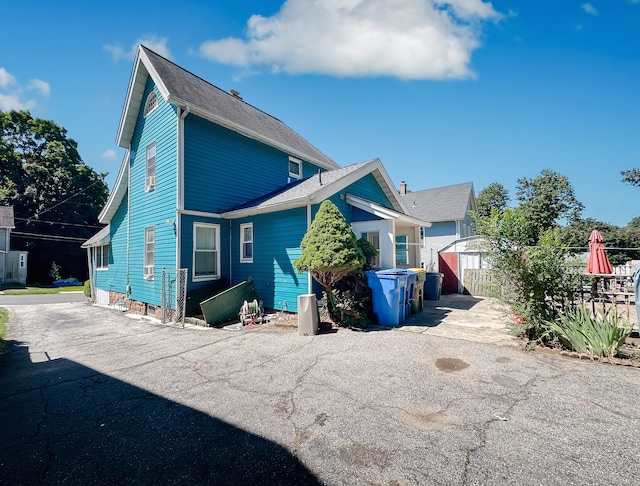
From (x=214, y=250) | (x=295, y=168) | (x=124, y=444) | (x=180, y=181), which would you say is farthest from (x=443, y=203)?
(x=124, y=444)

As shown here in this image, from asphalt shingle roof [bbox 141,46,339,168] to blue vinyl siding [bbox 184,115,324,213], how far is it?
2.11 feet

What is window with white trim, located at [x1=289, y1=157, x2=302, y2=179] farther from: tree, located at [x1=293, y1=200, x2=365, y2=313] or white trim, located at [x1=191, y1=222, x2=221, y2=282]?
tree, located at [x1=293, y1=200, x2=365, y2=313]

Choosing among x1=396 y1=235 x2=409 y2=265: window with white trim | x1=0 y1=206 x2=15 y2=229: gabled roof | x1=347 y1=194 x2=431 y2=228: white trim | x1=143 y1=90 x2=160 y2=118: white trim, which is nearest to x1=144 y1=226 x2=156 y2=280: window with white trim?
x1=143 y1=90 x2=160 y2=118: white trim

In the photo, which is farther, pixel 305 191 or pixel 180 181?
pixel 180 181

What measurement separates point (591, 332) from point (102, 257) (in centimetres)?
2051

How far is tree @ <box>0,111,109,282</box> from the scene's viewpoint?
32.2 meters

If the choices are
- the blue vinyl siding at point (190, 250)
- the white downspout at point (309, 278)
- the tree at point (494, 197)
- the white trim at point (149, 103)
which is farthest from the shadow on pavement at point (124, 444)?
the tree at point (494, 197)

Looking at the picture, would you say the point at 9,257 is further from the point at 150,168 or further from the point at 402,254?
the point at 402,254

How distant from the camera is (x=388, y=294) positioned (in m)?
7.64

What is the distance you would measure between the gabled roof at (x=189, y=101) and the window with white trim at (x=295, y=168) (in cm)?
30

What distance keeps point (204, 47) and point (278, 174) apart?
5.26m

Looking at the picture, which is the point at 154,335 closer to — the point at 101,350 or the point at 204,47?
the point at 101,350

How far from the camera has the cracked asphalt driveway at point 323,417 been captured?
2.52 metres

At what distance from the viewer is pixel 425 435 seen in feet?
9.78
